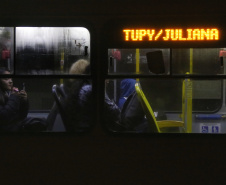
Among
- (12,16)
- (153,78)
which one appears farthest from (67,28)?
(153,78)

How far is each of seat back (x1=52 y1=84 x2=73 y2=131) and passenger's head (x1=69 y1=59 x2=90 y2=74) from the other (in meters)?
0.21

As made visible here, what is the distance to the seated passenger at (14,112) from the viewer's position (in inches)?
162

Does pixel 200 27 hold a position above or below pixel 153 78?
above

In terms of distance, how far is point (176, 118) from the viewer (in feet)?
15.1

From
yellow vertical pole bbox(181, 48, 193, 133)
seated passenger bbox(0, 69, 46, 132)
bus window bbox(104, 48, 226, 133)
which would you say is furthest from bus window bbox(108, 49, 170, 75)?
seated passenger bbox(0, 69, 46, 132)

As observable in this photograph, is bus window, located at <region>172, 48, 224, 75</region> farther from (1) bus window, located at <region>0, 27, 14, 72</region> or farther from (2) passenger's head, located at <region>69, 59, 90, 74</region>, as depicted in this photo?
(1) bus window, located at <region>0, 27, 14, 72</region>

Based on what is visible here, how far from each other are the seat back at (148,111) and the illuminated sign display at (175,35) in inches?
19.3

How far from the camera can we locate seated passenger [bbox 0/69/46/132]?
4.11 m

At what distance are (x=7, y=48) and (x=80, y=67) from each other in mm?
710

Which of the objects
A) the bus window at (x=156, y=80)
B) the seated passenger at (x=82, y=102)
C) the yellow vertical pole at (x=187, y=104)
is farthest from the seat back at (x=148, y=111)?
the yellow vertical pole at (x=187, y=104)

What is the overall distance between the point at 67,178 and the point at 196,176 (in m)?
1.21

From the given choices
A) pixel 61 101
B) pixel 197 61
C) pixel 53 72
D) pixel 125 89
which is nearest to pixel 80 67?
pixel 53 72

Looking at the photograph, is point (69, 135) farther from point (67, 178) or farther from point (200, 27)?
point (200, 27)

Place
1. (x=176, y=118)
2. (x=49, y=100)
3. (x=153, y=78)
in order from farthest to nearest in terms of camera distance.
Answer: (x=176, y=118) → (x=49, y=100) → (x=153, y=78)
